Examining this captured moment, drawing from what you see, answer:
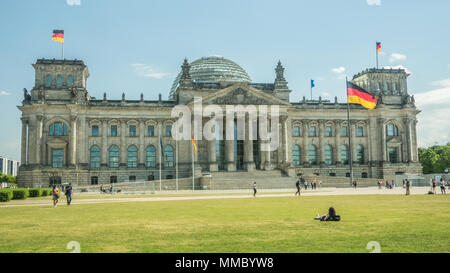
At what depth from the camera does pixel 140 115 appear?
81.2m

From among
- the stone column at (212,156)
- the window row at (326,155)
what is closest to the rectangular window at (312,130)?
the window row at (326,155)

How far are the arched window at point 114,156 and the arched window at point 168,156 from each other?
9510mm

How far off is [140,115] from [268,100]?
85.0 ft

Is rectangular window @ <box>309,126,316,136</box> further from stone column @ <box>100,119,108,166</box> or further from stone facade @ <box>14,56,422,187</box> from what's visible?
stone column @ <box>100,119,108,166</box>

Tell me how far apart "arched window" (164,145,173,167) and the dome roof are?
18.9 metres

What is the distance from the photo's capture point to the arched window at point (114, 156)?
79.8 m

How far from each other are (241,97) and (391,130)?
3728 centimetres

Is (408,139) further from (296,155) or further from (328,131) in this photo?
(296,155)

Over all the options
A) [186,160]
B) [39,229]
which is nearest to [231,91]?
[186,160]

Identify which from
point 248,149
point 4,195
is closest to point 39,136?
point 4,195

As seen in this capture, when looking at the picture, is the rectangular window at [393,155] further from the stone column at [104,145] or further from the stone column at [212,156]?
the stone column at [104,145]

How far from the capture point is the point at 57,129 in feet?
253
